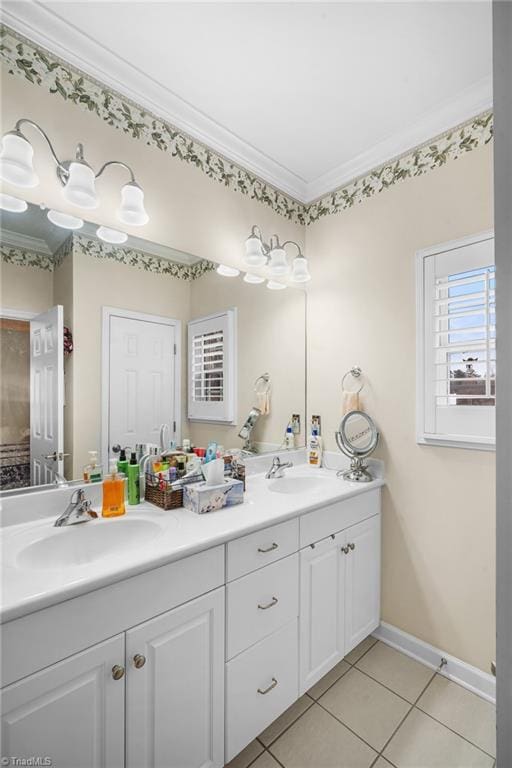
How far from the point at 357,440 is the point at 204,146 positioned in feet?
5.78

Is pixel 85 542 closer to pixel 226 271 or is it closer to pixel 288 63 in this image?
pixel 226 271

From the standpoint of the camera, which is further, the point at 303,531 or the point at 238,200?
the point at 238,200

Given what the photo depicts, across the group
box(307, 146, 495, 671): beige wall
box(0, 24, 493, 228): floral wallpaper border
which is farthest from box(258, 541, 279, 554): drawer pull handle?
box(0, 24, 493, 228): floral wallpaper border

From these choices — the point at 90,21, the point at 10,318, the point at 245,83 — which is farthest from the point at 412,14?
the point at 10,318

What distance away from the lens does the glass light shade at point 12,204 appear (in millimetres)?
1271

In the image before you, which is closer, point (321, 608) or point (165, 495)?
point (165, 495)

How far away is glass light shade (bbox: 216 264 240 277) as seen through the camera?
1.94 metres

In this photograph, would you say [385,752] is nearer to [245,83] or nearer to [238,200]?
[238,200]

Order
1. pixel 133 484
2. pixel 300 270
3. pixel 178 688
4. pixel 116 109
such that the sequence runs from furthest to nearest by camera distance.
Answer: pixel 300 270 → pixel 116 109 → pixel 133 484 → pixel 178 688

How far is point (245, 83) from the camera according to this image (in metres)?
1.58

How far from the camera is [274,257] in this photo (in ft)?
6.92

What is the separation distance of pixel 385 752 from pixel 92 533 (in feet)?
4.43

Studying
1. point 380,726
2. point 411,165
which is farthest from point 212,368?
point 380,726

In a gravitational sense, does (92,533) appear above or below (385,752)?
above
